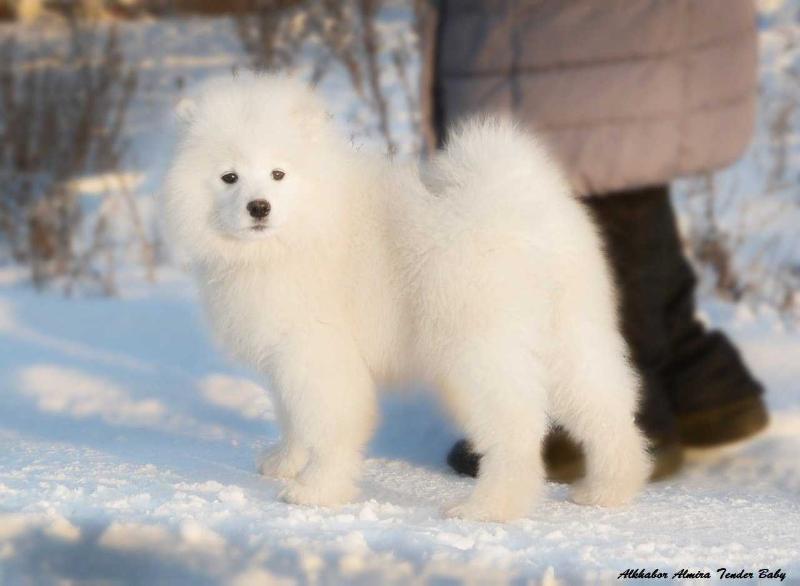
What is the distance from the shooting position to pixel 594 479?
114 inches

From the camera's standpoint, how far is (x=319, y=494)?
9.21ft

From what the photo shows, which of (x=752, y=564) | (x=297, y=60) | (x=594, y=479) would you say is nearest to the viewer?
(x=752, y=564)

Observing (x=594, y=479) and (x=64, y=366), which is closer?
(x=594, y=479)

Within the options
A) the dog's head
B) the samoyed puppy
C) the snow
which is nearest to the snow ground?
the snow

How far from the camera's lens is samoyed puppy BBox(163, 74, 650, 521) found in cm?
267

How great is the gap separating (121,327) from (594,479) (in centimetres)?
252

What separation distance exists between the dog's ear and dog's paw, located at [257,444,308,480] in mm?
878

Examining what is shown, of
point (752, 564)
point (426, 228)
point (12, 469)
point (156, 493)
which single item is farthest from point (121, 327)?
point (752, 564)

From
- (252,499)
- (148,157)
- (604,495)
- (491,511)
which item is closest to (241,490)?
(252,499)

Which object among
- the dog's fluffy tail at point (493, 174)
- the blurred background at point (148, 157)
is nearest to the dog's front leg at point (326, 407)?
the dog's fluffy tail at point (493, 174)

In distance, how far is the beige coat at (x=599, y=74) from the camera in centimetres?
303

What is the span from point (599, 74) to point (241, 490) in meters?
1.38

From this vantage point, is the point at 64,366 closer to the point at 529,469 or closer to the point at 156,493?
the point at 156,493

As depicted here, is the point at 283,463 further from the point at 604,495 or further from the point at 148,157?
the point at 148,157
